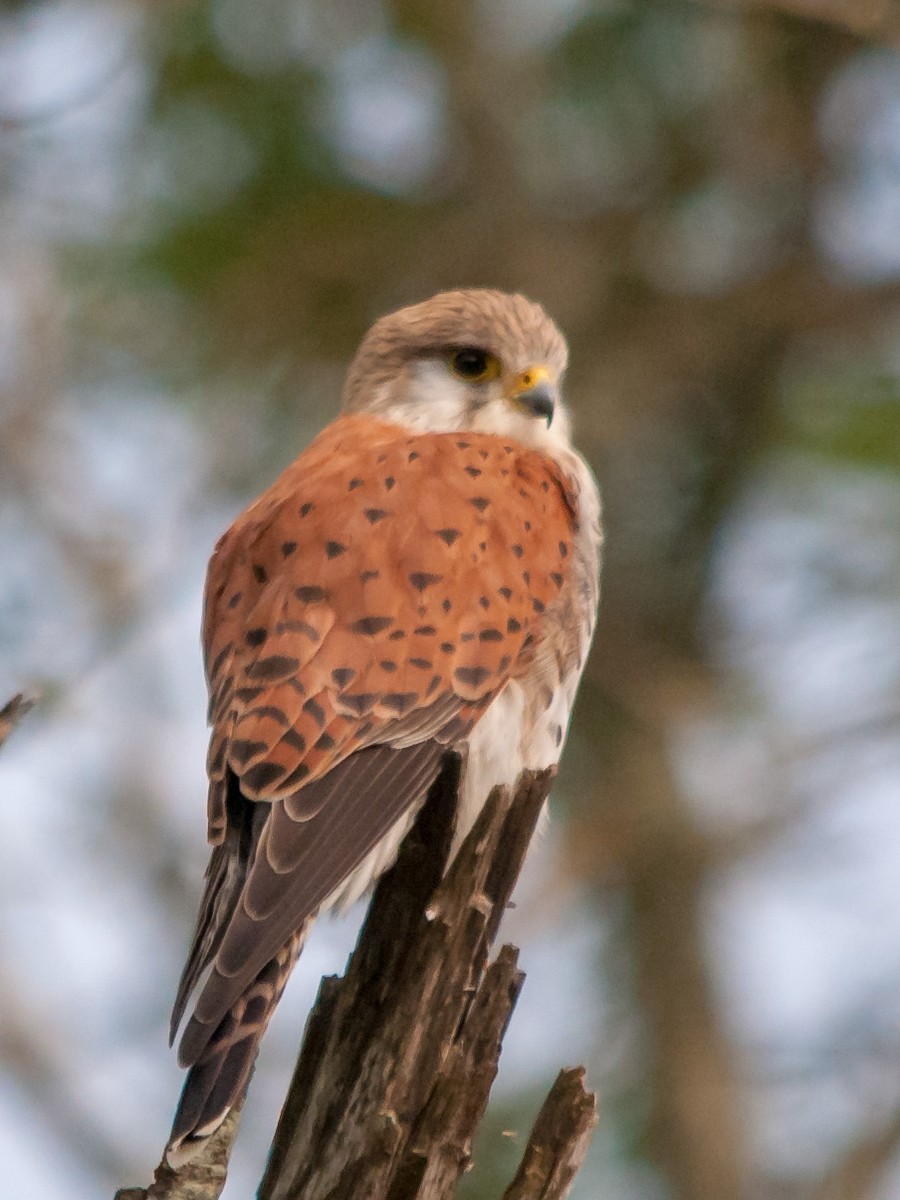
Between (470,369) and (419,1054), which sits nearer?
(419,1054)

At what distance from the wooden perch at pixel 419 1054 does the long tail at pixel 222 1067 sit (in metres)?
0.04

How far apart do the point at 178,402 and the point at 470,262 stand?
1.23 meters

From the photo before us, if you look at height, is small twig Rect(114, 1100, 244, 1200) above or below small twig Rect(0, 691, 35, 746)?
below

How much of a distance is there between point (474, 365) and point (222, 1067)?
90.7 inches

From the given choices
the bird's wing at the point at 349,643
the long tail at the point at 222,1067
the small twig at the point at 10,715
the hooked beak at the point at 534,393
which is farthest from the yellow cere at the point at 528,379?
the small twig at the point at 10,715

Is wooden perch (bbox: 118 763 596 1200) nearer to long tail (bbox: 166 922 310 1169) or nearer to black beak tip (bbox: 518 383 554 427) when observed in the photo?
long tail (bbox: 166 922 310 1169)

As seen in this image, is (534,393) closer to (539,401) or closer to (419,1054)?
(539,401)

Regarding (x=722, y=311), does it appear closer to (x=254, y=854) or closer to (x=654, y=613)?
(x=654, y=613)

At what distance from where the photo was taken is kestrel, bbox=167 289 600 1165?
3.24 m

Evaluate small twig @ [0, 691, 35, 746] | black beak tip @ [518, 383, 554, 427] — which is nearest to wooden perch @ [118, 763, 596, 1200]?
small twig @ [0, 691, 35, 746]

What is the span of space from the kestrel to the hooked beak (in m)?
0.02

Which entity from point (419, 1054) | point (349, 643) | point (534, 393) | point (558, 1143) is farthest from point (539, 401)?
point (558, 1143)

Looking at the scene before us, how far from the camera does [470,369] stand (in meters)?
4.86

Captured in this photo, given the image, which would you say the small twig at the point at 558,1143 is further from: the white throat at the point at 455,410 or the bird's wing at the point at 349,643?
the white throat at the point at 455,410
